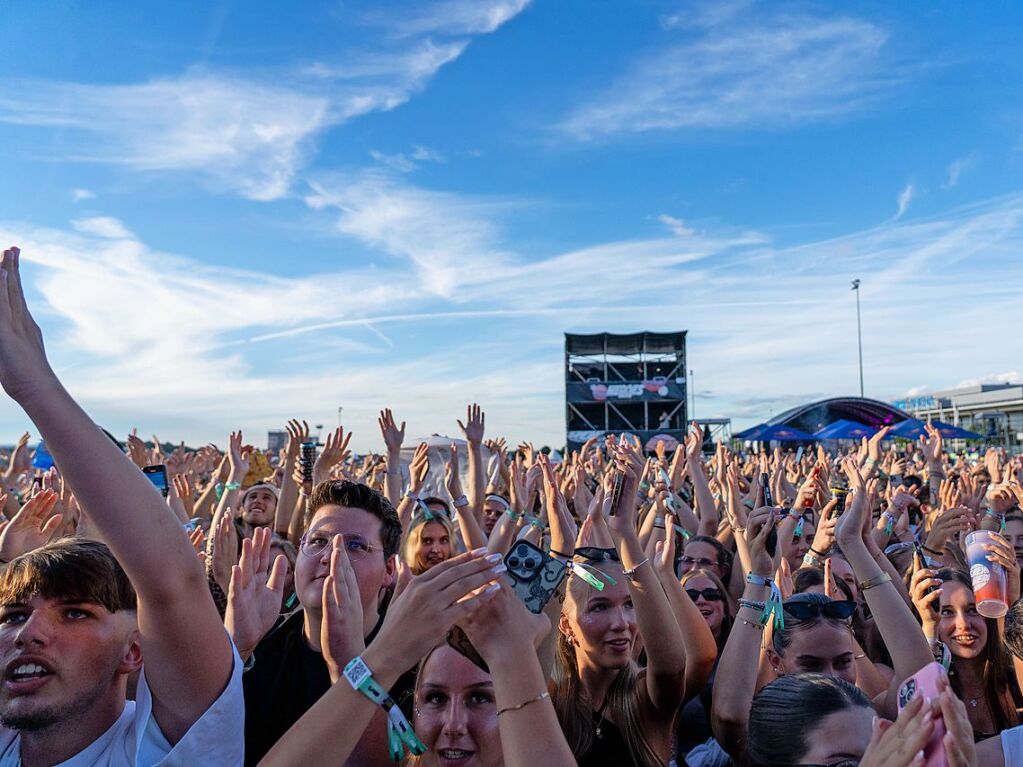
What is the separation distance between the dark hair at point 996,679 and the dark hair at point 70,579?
338 cm

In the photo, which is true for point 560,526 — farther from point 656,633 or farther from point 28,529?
point 28,529

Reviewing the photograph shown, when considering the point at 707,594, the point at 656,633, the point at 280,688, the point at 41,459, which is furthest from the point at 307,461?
the point at 41,459

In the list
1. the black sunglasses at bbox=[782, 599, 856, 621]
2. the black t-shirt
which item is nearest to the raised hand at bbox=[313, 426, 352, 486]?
the black t-shirt

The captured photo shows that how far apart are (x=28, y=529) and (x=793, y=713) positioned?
12.3 ft

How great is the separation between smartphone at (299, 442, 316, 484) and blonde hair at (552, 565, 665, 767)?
3422mm

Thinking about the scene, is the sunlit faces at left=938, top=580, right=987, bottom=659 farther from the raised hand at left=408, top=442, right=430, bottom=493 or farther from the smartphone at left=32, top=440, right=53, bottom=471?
the smartphone at left=32, top=440, right=53, bottom=471

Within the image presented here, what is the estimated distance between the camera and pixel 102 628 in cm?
201

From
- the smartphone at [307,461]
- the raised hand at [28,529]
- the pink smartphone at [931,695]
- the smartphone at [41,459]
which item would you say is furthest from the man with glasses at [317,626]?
the smartphone at [41,459]

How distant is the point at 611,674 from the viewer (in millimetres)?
3129

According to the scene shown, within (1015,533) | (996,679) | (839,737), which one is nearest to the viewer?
(839,737)

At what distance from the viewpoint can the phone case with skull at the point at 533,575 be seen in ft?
5.58

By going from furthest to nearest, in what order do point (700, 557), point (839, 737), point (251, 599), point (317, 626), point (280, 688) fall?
point (700, 557) < point (317, 626) < point (280, 688) < point (251, 599) < point (839, 737)

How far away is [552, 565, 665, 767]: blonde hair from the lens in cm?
271

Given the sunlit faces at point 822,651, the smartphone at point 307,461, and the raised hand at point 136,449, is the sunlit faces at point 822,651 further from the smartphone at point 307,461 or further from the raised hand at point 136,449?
the raised hand at point 136,449
